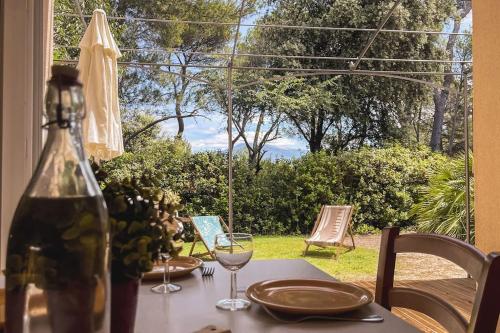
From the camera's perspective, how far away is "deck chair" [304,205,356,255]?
21.0 ft

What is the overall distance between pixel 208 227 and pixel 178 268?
4603mm

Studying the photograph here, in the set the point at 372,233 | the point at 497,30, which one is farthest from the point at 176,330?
the point at 372,233

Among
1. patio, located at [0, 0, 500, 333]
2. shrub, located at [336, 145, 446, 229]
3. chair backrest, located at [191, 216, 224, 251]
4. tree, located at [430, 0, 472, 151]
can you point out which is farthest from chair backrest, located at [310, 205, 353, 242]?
tree, located at [430, 0, 472, 151]

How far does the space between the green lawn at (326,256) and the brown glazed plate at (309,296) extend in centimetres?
471

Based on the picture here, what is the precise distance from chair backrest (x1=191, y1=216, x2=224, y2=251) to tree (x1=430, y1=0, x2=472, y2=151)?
611 centimetres

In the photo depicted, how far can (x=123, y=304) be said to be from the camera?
796 mm

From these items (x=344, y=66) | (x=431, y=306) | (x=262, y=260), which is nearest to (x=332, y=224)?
(x=344, y=66)

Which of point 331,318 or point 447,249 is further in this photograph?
point 447,249

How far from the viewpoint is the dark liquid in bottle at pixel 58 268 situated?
0.53 meters

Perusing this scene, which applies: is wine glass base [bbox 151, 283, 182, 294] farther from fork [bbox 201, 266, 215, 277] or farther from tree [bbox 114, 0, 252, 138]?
tree [bbox 114, 0, 252, 138]

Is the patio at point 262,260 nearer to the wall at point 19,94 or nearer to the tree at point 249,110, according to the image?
the wall at point 19,94

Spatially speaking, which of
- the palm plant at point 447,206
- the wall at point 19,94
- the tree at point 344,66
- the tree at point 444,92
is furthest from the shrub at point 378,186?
the wall at point 19,94

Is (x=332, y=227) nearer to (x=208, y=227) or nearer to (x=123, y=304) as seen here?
(x=208, y=227)

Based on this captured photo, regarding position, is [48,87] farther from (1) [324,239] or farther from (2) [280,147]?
(2) [280,147]
